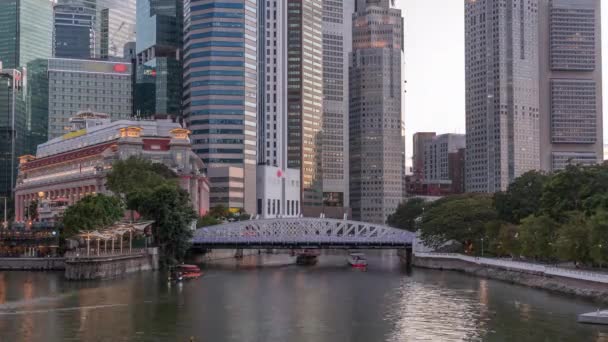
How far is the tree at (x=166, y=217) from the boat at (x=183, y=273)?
49.9 ft

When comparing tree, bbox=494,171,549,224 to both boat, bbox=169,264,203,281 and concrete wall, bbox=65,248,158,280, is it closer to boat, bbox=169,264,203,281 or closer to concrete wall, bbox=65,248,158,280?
boat, bbox=169,264,203,281

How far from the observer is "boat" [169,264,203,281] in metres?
136

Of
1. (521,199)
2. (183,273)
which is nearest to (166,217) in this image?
(183,273)

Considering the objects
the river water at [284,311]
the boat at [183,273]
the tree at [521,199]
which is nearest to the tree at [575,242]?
the river water at [284,311]

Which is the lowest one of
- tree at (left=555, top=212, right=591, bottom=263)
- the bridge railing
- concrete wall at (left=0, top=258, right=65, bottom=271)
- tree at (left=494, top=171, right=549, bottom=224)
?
concrete wall at (left=0, top=258, right=65, bottom=271)

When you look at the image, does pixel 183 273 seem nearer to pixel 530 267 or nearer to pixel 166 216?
pixel 166 216

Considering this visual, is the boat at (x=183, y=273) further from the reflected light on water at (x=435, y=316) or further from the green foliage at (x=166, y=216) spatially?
the reflected light on water at (x=435, y=316)

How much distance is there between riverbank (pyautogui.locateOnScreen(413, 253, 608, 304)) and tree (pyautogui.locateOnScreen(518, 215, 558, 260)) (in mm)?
3241

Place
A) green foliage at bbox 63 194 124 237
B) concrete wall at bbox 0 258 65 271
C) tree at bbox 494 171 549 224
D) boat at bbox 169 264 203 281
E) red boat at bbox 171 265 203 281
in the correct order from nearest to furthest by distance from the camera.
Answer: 1. boat at bbox 169 264 203 281
2. red boat at bbox 171 265 203 281
3. green foliage at bbox 63 194 124 237
4. tree at bbox 494 171 549 224
5. concrete wall at bbox 0 258 65 271

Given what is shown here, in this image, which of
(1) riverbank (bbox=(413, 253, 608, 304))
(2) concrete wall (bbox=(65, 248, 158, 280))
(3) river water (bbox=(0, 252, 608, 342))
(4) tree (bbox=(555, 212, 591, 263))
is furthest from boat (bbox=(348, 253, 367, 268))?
(4) tree (bbox=(555, 212, 591, 263))

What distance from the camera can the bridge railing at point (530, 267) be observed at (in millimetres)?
107738

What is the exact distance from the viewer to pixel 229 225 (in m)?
195

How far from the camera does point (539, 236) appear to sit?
5207 inches

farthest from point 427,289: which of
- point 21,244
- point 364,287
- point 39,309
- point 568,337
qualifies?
point 21,244
